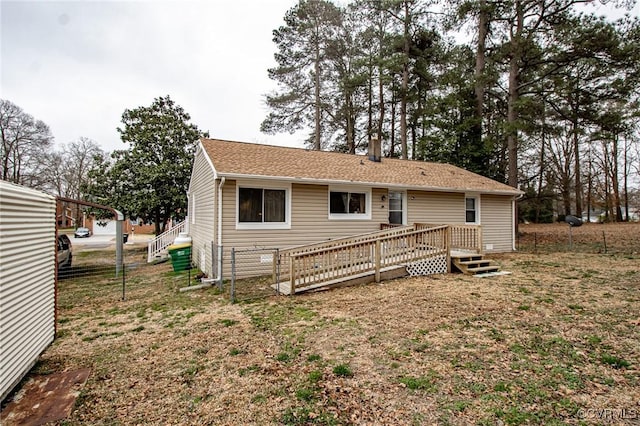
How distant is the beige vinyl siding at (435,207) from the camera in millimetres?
11203

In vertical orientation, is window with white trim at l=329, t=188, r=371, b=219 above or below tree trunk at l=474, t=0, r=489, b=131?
below

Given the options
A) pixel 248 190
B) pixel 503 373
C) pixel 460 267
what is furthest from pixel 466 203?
pixel 503 373

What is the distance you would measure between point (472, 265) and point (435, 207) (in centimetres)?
342

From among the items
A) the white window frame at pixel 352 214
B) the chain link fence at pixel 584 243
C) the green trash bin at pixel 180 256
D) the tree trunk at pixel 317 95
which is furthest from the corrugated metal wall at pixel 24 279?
the tree trunk at pixel 317 95

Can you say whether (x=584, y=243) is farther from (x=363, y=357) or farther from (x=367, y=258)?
(x=363, y=357)

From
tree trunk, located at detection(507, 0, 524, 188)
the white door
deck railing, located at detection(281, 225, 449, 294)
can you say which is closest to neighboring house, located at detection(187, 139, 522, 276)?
the white door

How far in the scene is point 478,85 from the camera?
16016mm

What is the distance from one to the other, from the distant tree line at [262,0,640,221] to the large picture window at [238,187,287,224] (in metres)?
12.2

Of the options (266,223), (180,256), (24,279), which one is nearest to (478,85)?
(266,223)

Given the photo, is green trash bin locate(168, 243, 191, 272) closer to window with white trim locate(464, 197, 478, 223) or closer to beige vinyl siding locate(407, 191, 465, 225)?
beige vinyl siding locate(407, 191, 465, 225)

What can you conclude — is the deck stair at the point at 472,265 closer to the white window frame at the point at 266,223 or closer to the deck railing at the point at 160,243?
the white window frame at the point at 266,223

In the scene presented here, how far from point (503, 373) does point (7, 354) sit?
506 centimetres

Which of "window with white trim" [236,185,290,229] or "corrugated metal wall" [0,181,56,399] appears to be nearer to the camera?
"corrugated metal wall" [0,181,56,399]

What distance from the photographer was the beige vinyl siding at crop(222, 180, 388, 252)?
8266 mm
